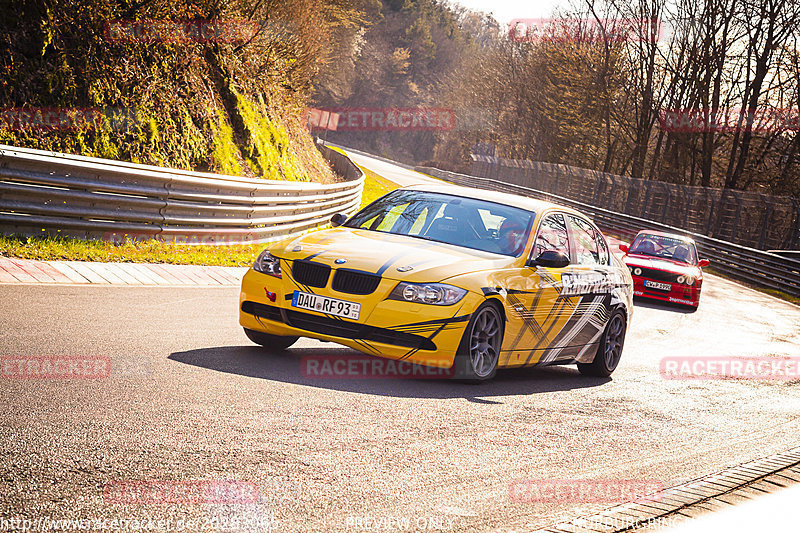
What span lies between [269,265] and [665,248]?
51.4 feet

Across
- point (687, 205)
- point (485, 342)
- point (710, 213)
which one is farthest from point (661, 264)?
point (687, 205)

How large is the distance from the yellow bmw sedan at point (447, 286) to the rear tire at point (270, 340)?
0.04 ft

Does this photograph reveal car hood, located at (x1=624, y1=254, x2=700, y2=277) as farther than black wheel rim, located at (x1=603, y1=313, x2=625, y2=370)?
Yes

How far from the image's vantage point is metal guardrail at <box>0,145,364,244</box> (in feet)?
36.7

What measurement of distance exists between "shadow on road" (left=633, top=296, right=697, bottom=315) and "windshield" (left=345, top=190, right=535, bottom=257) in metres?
11.4

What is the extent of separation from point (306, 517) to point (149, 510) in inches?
24.5

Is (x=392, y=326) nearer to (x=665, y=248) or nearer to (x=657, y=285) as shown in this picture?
(x=657, y=285)

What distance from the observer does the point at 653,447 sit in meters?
6.32

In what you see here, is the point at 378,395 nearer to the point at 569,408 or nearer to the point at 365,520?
the point at 569,408

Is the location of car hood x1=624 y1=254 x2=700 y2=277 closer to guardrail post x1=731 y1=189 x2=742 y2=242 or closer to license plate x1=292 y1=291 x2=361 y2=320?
license plate x1=292 y1=291 x2=361 y2=320

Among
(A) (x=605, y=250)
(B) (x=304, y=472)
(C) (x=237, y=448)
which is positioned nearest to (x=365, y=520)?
(B) (x=304, y=472)

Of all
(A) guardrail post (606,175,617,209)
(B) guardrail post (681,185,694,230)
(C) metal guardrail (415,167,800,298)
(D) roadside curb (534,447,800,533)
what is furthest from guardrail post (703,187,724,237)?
(D) roadside curb (534,447,800,533)

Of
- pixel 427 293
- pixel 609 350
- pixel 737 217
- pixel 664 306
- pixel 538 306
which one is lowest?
pixel 664 306

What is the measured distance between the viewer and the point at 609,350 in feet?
31.5
